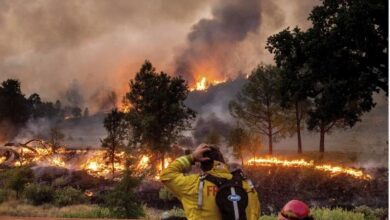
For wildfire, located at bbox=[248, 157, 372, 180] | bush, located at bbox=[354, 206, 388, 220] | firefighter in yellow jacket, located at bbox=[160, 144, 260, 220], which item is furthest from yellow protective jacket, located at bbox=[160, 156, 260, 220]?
wildfire, located at bbox=[248, 157, 372, 180]

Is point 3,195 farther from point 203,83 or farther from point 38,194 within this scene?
point 203,83

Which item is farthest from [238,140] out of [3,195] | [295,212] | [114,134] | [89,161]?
[295,212]

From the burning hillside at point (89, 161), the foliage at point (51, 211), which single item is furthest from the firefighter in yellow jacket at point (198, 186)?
the burning hillside at point (89, 161)

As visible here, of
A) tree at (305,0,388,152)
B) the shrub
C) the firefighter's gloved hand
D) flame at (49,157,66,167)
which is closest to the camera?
the firefighter's gloved hand

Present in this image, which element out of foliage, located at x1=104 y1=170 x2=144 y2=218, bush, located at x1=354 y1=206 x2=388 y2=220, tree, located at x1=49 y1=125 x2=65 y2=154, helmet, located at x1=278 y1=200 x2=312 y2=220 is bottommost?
bush, located at x1=354 y1=206 x2=388 y2=220

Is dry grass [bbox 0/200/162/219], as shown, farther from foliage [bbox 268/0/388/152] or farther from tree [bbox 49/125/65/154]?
foliage [bbox 268/0/388/152]

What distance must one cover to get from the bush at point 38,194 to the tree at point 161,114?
8.98ft

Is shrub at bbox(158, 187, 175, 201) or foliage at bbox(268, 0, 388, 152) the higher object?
foliage at bbox(268, 0, 388, 152)

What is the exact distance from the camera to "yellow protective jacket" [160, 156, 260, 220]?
113 inches

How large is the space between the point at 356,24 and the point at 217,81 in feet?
25.4

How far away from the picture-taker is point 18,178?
528 inches

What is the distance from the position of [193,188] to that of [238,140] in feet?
39.7

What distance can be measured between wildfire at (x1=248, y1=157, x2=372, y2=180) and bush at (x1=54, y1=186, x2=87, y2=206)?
4.79 metres

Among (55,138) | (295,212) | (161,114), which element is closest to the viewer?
(295,212)
